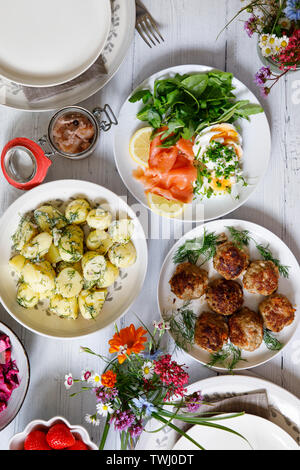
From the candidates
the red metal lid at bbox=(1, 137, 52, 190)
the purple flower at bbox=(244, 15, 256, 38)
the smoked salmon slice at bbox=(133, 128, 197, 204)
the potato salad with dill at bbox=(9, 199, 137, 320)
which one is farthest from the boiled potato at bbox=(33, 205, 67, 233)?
the purple flower at bbox=(244, 15, 256, 38)

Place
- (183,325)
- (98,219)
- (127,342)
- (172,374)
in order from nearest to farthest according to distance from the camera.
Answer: (172,374) < (127,342) < (98,219) < (183,325)

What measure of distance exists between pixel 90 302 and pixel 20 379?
1.22 feet

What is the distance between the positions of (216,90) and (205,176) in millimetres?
301

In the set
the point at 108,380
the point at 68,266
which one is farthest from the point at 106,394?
the point at 68,266

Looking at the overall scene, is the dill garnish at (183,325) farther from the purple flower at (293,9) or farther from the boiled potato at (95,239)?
the purple flower at (293,9)

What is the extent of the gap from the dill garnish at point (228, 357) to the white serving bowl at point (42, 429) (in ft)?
1.61

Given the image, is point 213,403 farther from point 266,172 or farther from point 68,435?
point 266,172

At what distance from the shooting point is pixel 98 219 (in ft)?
4.39

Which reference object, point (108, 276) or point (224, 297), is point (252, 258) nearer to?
point (224, 297)

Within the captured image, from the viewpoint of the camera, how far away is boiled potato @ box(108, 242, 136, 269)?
4.42ft

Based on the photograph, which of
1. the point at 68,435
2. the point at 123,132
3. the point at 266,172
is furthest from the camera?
the point at 266,172

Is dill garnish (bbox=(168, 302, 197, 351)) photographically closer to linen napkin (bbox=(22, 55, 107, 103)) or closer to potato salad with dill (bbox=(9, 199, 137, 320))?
potato salad with dill (bbox=(9, 199, 137, 320))
